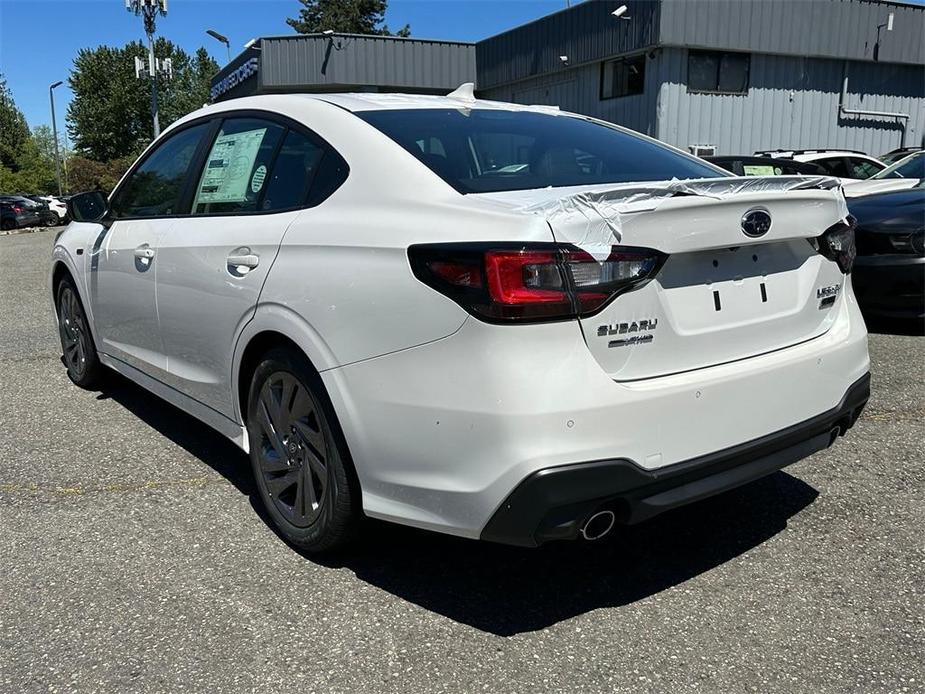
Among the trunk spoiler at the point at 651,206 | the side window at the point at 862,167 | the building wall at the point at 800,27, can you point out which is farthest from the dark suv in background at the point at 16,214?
the trunk spoiler at the point at 651,206

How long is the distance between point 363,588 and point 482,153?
5.06 feet

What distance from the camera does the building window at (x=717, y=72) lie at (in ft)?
60.5

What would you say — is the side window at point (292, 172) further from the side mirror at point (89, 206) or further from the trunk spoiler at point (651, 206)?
the side mirror at point (89, 206)

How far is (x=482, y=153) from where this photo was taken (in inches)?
109

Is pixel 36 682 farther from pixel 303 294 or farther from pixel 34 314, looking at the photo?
pixel 34 314

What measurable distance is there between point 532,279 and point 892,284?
492 centimetres

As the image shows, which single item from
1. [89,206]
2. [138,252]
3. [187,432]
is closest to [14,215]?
[89,206]

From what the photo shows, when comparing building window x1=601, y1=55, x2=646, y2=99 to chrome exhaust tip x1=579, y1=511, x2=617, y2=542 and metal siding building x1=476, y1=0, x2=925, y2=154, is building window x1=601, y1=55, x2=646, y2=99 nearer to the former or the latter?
metal siding building x1=476, y1=0, x2=925, y2=154

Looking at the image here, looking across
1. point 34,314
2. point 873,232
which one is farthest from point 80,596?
point 34,314

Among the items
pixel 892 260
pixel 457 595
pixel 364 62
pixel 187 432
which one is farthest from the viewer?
pixel 364 62

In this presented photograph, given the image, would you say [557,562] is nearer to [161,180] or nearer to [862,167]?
[161,180]

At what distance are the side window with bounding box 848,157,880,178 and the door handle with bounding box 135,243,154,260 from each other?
10503 millimetres

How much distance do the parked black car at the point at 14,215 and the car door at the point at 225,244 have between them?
30217 mm

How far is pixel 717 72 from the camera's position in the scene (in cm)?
1873
